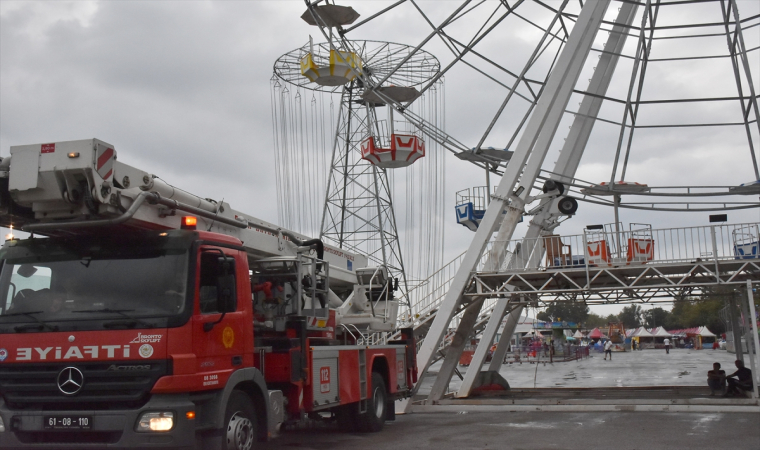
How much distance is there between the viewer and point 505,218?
20.1m

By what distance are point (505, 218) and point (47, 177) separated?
13.7 meters

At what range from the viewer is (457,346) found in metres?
20.7

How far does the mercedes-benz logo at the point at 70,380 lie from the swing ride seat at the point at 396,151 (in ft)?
84.4

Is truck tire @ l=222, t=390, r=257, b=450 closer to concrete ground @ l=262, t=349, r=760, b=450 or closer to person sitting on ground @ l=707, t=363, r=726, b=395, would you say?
concrete ground @ l=262, t=349, r=760, b=450

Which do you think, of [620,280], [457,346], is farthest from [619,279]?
[457,346]

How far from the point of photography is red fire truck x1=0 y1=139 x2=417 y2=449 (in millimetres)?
8250

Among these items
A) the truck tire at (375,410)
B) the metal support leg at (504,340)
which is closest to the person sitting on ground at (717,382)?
the metal support leg at (504,340)

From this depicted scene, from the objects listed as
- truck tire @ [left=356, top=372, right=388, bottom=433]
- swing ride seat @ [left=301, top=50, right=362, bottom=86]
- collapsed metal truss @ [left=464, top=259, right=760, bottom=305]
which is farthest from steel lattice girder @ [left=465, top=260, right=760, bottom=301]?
swing ride seat @ [left=301, top=50, right=362, bottom=86]

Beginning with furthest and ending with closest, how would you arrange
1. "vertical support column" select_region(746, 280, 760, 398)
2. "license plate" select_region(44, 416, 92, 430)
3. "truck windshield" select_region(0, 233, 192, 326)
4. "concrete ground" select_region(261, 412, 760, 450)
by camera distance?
"vertical support column" select_region(746, 280, 760, 398), "concrete ground" select_region(261, 412, 760, 450), "truck windshield" select_region(0, 233, 192, 326), "license plate" select_region(44, 416, 92, 430)

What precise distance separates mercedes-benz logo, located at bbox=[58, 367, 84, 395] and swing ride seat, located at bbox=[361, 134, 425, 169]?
84.4 feet

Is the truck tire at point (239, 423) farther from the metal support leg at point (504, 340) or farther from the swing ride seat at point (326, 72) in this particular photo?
the swing ride seat at point (326, 72)

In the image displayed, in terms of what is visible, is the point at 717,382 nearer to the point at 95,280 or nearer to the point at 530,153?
the point at 530,153

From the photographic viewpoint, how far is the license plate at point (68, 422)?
8156 millimetres

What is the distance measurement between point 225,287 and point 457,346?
12.7m
